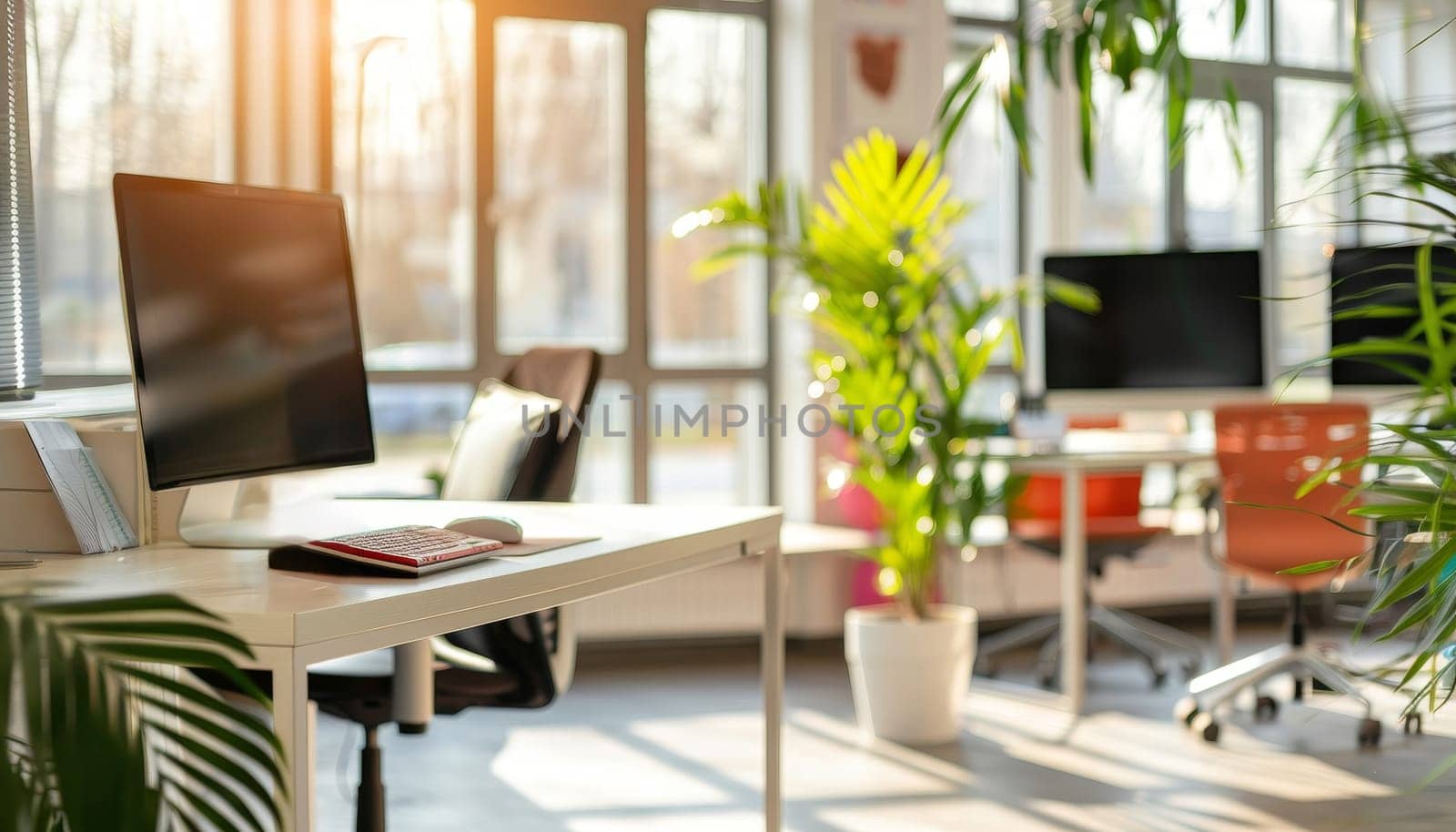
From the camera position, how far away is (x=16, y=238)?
2.29m

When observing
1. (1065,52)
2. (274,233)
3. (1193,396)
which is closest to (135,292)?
(274,233)

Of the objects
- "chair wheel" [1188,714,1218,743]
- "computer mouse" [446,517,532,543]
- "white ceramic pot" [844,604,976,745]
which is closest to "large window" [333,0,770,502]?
"white ceramic pot" [844,604,976,745]

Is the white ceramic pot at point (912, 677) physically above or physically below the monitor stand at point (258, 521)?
below

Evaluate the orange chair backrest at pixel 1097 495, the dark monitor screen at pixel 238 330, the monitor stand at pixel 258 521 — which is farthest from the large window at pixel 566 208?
the dark monitor screen at pixel 238 330

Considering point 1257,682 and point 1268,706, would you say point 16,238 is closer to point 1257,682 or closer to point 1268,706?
point 1257,682

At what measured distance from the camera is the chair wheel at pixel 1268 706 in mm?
4148

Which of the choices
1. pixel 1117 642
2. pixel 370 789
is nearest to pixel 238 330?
pixel 370 789

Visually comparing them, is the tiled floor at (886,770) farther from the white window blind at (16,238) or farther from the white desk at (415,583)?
the white window blind at (16,238)

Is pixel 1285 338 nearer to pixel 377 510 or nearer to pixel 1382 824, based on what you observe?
pixel 1382 824

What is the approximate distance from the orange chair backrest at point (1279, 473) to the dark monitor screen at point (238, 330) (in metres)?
2.61

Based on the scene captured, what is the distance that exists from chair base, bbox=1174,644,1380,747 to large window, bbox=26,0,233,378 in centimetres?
309

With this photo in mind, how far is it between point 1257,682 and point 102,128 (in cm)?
355

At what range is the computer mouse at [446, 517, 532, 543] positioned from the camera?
6.26ft

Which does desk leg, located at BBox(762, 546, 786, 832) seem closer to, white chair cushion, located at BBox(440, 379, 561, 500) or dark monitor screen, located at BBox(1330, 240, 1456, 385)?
white chair cushion, located at BBox(440, 379, 561, 500)
